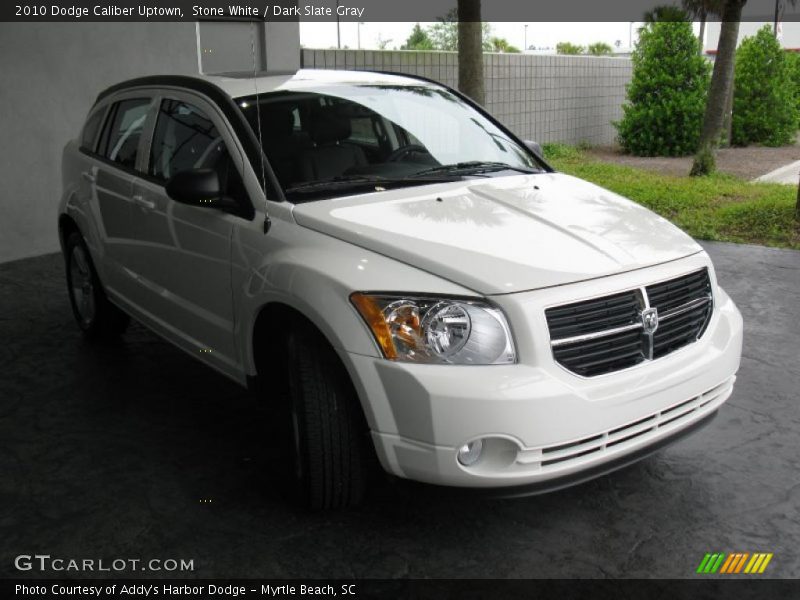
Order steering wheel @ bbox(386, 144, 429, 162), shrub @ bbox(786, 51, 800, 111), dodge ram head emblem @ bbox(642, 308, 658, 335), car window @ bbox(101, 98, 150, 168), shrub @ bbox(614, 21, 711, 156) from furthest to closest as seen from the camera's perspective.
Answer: shrub @ bbox(786, 51, 800, 111)
shrub @ bbox(614, 21, 711, 156)
car window @ bbox(101, 98, 150, 168)
steering wheel @ bbox(386, 144, 429, 162)
dodge ram head emblem @ bbox(642, 308, 658, 335)

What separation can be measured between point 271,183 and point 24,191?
5.60 meters

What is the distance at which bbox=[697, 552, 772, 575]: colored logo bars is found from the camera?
9.68 ft

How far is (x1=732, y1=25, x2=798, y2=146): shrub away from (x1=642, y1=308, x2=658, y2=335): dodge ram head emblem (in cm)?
1729

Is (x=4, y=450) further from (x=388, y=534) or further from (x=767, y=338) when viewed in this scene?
(x=767, y=338)

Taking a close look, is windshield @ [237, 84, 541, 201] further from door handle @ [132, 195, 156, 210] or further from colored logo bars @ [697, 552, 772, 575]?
colored logo bars @ [697, 552, 772, 575]

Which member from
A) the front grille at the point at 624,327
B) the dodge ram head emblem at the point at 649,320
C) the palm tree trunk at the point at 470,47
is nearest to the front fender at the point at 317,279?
the front grille at the point at 624,327

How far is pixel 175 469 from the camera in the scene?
12.3 feet

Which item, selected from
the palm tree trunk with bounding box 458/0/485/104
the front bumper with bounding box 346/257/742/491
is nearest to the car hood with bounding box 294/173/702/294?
the front bumper with bounding box 346/257/742/491

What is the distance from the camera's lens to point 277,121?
387 centimetres

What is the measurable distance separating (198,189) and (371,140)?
93 cm

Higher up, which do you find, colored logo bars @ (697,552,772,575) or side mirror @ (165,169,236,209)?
side mirror @ (165,169,236,209)

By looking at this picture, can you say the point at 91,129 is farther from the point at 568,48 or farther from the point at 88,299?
the point at 568,48

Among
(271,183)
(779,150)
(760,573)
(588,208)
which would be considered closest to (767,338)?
(588,208)

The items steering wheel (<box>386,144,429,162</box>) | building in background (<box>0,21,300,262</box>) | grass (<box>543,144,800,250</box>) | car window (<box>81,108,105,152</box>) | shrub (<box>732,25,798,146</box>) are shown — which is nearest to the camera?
steering wheel (<box>386,144,429,162</box>)
